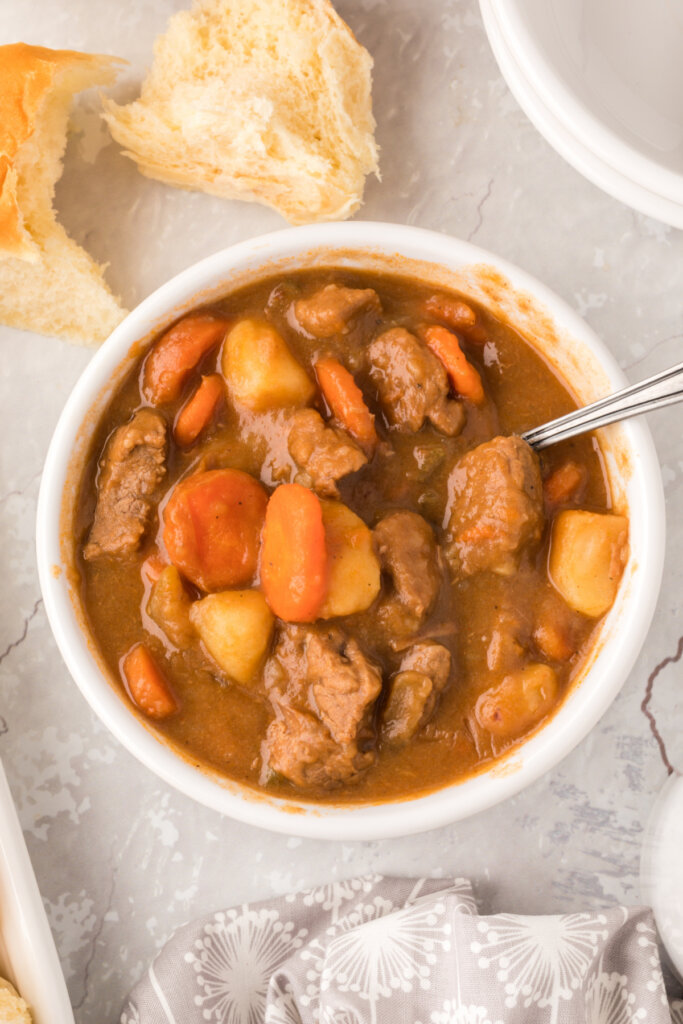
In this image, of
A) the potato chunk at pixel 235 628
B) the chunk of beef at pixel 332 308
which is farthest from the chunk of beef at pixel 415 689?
the chunk of beef at pixel 332 308

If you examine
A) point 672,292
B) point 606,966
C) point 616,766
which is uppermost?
point 672,292

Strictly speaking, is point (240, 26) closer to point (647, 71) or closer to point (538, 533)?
point (647, 71)

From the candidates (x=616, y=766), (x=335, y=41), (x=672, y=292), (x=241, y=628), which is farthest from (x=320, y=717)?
(x=335, y=41)

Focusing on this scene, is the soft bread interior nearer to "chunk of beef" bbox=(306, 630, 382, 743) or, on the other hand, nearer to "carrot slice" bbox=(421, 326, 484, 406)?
"carrot slice" bbox=(421, 326, 484, 406)

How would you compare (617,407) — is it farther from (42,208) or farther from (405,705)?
(42,208)

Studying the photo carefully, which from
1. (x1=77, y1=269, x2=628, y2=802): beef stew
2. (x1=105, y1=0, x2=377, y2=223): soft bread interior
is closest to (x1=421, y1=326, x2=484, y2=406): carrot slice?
(x1=77, y1=269, x2=628, y2=802): beef stew

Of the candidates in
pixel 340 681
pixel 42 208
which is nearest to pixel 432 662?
pixel 340 681
